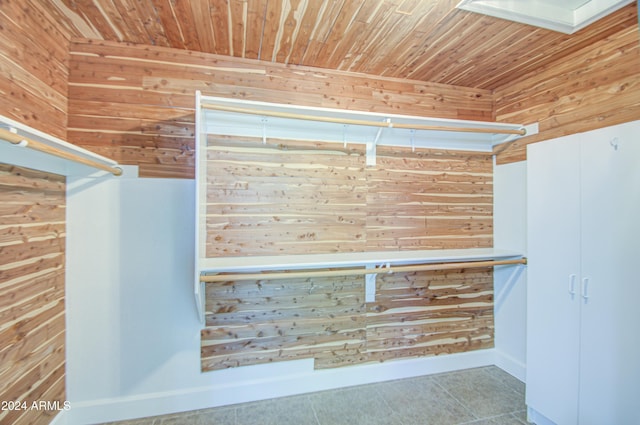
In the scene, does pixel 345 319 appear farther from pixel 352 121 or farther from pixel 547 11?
pixel 547 11

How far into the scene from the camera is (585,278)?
1682 millimetres

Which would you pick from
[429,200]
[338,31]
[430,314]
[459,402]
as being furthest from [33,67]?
[459,402]

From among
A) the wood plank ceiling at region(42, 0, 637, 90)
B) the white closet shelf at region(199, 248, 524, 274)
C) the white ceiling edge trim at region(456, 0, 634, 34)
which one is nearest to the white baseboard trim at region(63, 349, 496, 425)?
the white closet shelf at region(199, 248, 524, 274)

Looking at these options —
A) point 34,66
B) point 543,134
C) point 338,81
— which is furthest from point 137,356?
point 543,134

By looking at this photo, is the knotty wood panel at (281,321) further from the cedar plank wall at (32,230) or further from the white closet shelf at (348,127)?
the white closet shelf at (348,127)

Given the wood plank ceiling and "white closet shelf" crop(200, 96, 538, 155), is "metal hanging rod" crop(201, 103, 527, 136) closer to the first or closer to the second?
"white closet shelf" crop(200, 96, 538, 155)

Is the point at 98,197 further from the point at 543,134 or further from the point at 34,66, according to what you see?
the point at 543,134

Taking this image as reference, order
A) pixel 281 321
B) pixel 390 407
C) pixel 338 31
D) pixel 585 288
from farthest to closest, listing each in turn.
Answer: pixel 281 321 < pixel 390 407 < pixel 338 31 < pixel 585 288

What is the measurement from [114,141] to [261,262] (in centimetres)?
135

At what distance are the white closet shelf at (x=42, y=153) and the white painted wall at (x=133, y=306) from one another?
0.49ft

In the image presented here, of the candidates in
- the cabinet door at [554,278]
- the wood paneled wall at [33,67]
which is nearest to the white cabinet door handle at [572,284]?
the cabinet door at [554,278]

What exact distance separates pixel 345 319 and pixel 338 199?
1010 millimetres

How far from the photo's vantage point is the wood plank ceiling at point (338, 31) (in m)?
1.59

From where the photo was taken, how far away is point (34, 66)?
5.25ft
